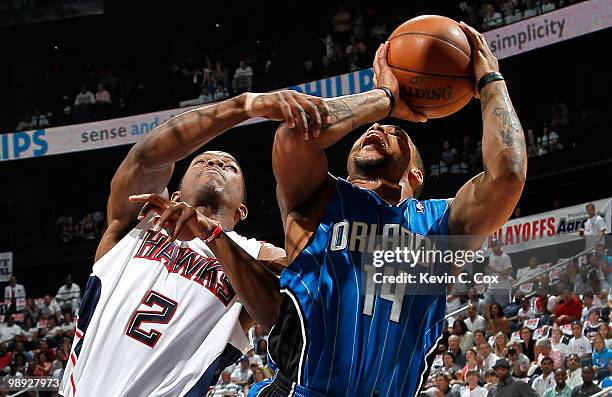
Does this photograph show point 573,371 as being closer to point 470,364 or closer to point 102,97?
point 470,364

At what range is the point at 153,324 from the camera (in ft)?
11.0

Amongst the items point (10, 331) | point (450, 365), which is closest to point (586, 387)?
point (450, 365)

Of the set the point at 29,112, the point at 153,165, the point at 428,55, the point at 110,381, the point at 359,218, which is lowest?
the point at 110,381

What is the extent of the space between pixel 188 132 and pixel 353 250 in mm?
742

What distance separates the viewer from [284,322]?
9.60 feet

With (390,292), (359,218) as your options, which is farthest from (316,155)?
(390,292)

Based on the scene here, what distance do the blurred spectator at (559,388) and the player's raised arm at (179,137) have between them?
208 inches

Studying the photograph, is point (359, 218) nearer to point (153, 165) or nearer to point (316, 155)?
point (316, 155)

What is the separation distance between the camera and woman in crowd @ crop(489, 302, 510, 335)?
30.2 feet

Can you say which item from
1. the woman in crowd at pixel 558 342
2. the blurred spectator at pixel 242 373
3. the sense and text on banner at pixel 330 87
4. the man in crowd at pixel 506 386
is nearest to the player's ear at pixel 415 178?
the man in crowd at pixel 506 386

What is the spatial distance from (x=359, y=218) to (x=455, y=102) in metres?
0.64

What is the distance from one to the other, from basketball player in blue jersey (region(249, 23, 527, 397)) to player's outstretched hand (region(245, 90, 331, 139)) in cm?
4

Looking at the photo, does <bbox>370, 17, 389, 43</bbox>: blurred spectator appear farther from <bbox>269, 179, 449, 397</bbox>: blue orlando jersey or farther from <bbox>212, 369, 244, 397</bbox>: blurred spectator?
<bbox>269, 179, 449, 397</bbox>: blue orlando jersey

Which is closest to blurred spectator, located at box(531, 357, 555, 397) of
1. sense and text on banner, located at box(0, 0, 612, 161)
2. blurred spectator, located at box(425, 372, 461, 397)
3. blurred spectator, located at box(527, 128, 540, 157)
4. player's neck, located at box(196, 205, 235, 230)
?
blurred spectator, located at box(425, 372, 461, 397)
